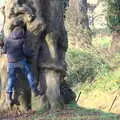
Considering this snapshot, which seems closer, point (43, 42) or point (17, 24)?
point (17, 24)

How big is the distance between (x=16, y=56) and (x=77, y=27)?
47.1 feet

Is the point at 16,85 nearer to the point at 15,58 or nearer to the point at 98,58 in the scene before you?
the point at 15,58

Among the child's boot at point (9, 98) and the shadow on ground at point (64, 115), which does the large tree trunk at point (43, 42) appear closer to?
the child's boot at point (9, 98)

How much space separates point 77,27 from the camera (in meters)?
26.2

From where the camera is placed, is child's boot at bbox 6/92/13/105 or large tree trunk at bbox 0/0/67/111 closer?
child's boot at bbox 6/92/13/105

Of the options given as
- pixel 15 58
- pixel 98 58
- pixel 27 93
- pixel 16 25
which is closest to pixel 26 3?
pixel 16 25

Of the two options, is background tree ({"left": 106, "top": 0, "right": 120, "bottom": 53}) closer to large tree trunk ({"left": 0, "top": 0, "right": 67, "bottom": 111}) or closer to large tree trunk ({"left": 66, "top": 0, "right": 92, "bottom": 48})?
large tree trunk ({"left": 66, "top": 0, "right": 92, "bottom": 48})

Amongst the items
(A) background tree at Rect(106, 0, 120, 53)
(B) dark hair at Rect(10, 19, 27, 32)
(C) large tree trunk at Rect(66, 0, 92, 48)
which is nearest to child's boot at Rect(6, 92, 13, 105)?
(B) dark hair at Rect(10, 19, 27, 32)

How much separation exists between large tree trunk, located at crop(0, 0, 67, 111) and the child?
0.92ft

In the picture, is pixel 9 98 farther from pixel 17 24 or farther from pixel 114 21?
pixel 114 21

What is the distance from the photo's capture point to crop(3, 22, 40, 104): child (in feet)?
39.7

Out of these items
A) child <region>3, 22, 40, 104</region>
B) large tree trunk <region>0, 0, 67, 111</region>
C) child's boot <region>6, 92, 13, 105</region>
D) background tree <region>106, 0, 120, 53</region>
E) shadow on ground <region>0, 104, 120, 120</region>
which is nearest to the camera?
shadow on ground <region>0, 104, 120, 120</region>

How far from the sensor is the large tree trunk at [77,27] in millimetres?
25391

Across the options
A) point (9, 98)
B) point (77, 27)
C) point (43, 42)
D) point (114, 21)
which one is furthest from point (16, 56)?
point (77, 27)
